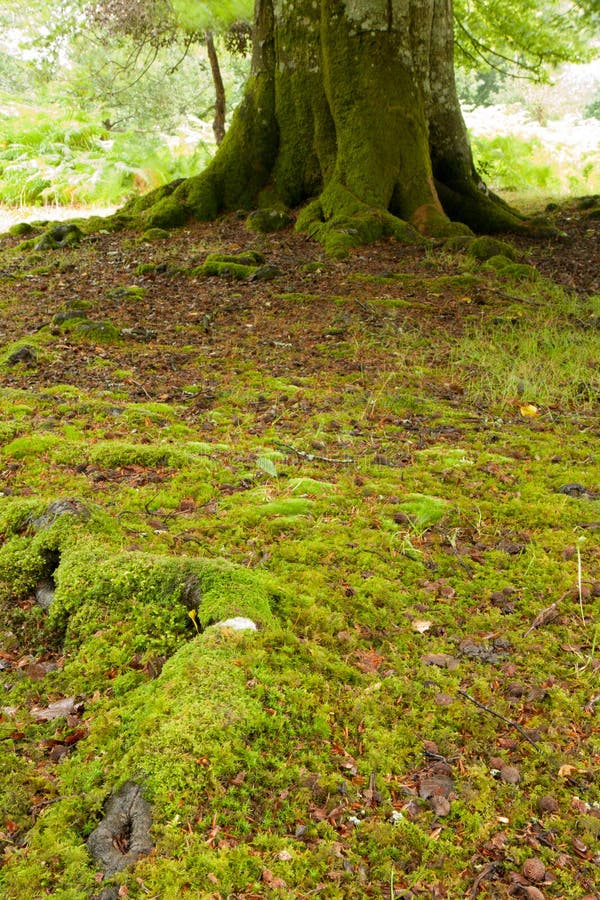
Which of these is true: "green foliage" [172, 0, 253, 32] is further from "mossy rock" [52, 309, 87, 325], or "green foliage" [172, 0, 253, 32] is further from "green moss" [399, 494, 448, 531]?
"green moss" [399, 494, 448, 531]

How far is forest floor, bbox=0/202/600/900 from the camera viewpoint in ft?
5.65

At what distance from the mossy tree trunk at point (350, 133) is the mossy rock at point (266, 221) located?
1.10 ft

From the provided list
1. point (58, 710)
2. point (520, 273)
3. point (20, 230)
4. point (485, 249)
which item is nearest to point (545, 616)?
point (58, 710)

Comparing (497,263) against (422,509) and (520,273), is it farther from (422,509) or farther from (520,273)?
(422,509)

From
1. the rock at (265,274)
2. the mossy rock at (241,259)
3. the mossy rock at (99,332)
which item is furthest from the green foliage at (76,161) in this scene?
the mossy rock at (99,332)

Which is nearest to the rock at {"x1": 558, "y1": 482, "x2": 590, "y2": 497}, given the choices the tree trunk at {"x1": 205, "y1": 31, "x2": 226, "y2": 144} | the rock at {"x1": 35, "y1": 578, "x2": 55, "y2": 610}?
the rock at {"x1": 35, "y1": 578, "x2": 55, "y2": 610}

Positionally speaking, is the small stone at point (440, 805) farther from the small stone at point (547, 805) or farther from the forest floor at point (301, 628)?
the small stone at point (547, 805)

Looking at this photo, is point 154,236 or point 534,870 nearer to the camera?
point 534,870

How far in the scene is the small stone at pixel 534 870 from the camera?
1703mm

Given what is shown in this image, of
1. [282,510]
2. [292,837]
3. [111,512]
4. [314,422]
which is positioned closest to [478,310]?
[314,422]

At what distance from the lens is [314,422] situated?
181 inches

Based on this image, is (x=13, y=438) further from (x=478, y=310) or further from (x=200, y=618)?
(x=478, y=310)

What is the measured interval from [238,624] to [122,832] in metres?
0.78

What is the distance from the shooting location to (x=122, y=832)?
1710 millimetres
